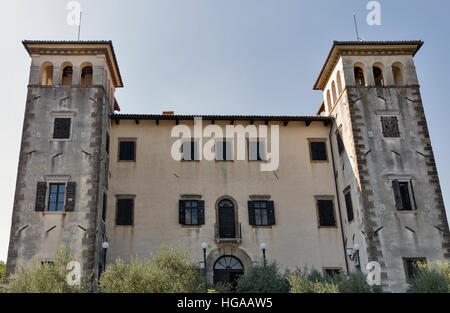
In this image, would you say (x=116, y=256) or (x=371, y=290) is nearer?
(x=371, y=290)

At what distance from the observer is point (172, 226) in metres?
25.4

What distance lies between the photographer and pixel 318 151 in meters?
27.8

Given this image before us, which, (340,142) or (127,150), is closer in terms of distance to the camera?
(127,150)

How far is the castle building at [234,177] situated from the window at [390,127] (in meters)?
0.07

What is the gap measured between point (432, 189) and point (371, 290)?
7490 millimetres

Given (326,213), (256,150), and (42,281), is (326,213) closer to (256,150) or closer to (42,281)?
(256,150)

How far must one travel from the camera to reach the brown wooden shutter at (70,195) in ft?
75.5

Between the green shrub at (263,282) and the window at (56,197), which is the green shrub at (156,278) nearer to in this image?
the green shrub at (263,282)

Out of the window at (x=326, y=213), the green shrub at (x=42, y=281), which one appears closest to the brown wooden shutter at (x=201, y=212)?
the window at (x=326, y=213)

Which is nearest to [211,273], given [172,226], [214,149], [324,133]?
[172,226]

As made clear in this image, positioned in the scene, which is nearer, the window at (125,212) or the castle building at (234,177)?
the castle building at (234,177)

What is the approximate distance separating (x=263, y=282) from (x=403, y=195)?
885 cm

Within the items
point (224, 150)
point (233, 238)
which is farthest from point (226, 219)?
point (224, 150)

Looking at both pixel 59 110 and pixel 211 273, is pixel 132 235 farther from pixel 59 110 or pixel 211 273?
pixel 59 110
